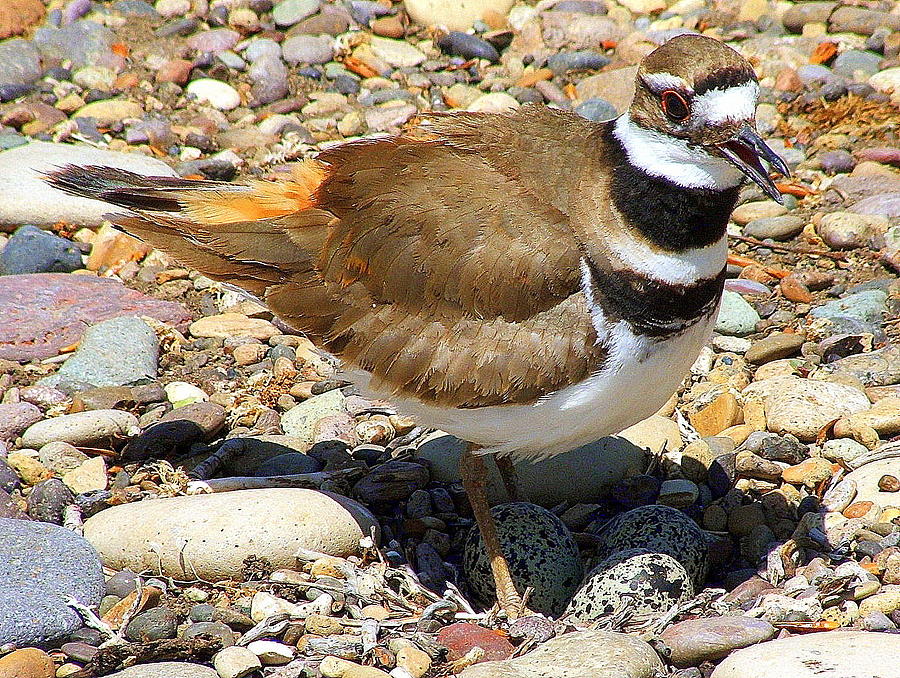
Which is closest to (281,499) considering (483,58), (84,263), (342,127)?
(84,263)

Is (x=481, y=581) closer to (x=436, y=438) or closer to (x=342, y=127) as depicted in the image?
(x=436, y=438)

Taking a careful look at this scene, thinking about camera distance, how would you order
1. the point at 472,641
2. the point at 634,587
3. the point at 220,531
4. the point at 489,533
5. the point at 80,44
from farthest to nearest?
the point at 80,44, the point at 489,533, the point at 220,531, the point at 634,587, the point at 472,641

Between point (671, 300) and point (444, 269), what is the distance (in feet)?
3.10

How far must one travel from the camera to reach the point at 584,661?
4.21 metres

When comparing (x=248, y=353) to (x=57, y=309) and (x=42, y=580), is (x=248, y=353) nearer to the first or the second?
(x=57, y=309)

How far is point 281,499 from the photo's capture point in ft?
16.8

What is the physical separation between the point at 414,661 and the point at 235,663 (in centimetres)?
68

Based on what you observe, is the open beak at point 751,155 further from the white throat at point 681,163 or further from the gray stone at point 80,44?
the gray stone at point 80,44

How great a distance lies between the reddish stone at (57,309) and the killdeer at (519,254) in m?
1.69

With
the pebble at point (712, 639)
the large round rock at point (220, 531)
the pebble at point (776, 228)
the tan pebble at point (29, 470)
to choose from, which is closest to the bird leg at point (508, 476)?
the large round rock at point (220, 531)

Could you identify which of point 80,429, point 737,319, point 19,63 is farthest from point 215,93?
point 737,319

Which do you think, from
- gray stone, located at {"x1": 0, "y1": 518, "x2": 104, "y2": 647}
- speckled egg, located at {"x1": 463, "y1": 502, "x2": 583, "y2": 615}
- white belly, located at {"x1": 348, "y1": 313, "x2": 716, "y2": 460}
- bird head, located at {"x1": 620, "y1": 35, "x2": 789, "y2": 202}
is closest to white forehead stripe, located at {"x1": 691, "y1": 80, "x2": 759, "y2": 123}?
bird head, located at {"x1": 620, "y1": 35, "x2": 789, "y2": 202}

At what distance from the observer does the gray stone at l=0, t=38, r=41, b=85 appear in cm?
914

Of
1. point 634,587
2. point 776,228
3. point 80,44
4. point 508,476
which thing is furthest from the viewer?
point 80,44
